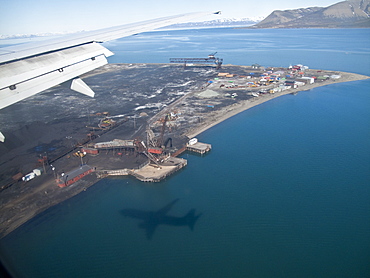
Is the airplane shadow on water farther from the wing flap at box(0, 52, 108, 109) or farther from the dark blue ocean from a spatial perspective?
the wing flap at box(0, 52, 108, 109)

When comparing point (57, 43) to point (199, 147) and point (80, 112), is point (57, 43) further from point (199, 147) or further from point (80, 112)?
point (80, 112)

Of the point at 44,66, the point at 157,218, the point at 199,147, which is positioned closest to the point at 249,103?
the point at 199,147

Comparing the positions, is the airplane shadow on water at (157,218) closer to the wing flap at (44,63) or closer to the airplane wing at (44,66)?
the airplane wing at (44,66)

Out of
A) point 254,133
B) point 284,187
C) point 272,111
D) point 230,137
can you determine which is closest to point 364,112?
point 272,111

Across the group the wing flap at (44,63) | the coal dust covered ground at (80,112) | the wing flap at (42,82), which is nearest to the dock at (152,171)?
the coal dust covered ground at (80,112)

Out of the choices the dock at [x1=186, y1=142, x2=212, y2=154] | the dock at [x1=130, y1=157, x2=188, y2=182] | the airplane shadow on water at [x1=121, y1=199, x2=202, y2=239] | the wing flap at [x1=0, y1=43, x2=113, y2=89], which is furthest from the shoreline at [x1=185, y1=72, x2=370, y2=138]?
the wing flap at [x1=0, y1=43, x2=113, y2=89]

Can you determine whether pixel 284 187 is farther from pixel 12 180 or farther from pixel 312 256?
pixel 12 180
